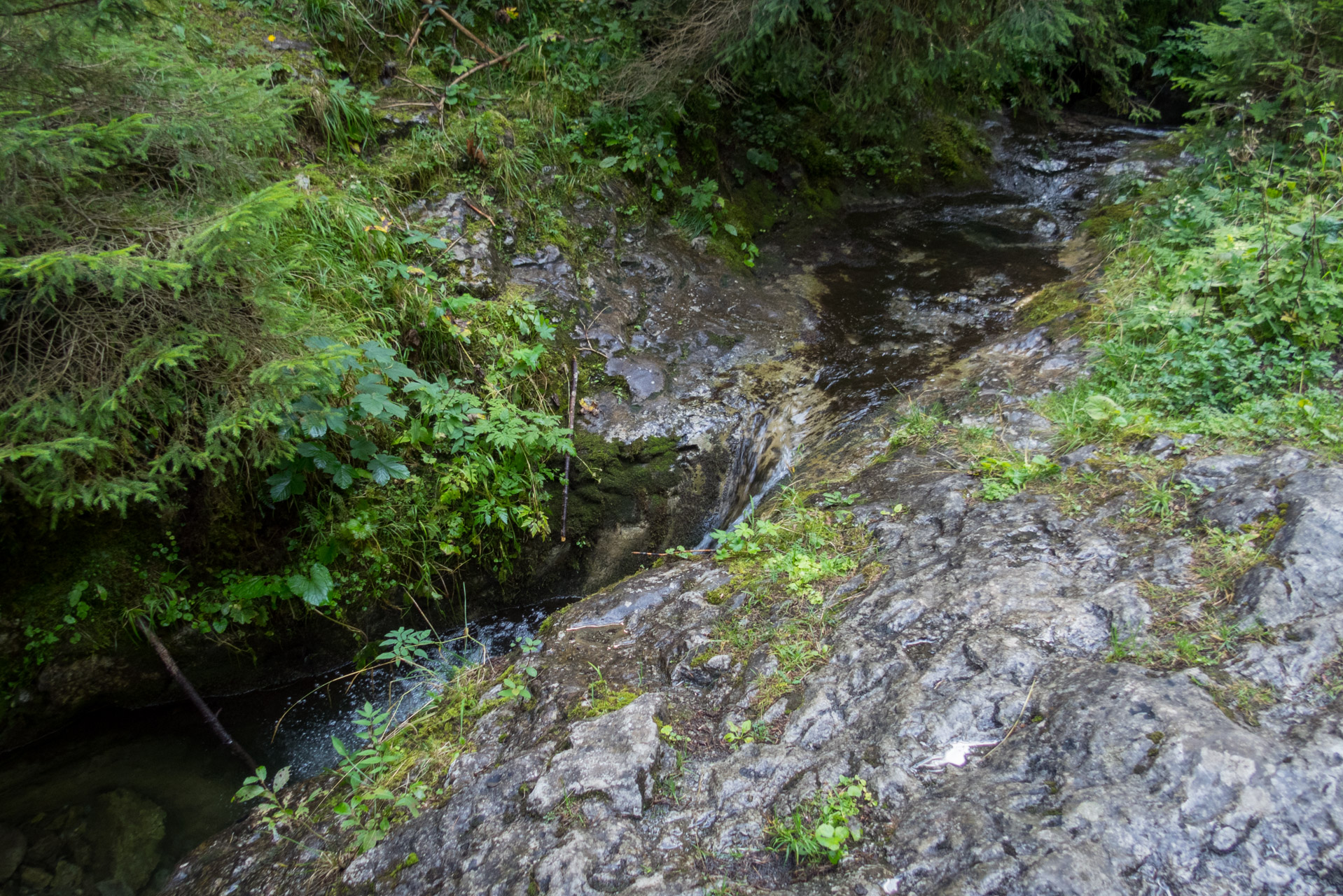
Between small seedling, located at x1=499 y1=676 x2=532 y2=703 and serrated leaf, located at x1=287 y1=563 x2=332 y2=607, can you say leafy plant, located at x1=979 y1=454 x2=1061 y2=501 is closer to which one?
small seedling, located at x1=499 y1=676 x2=532 y2=703

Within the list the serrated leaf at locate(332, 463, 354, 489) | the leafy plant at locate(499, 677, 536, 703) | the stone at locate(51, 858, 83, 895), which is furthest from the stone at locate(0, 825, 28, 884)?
the leafy plant at locate(499, 677, 536, 703)

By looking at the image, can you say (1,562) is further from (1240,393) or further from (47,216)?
(1240,393)

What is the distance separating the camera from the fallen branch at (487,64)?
244 inches

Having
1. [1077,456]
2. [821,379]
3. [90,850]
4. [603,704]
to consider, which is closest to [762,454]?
[821,379]

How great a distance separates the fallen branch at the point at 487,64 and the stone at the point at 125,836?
242 inches

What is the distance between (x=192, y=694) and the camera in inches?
147

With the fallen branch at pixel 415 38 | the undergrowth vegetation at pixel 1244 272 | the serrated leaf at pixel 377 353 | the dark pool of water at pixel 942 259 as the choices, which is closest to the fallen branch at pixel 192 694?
the serrated leaf at pixel 377 353

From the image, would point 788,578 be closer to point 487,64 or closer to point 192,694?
point 192,694

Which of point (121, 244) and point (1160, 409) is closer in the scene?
point (121, 244)

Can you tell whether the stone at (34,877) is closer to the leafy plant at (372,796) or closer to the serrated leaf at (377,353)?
the leafy plant at (372,796)

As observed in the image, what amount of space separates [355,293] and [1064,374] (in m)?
4.98

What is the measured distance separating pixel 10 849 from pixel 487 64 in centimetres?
699

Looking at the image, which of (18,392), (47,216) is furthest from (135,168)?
(18,392)

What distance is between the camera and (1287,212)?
4.09 m
